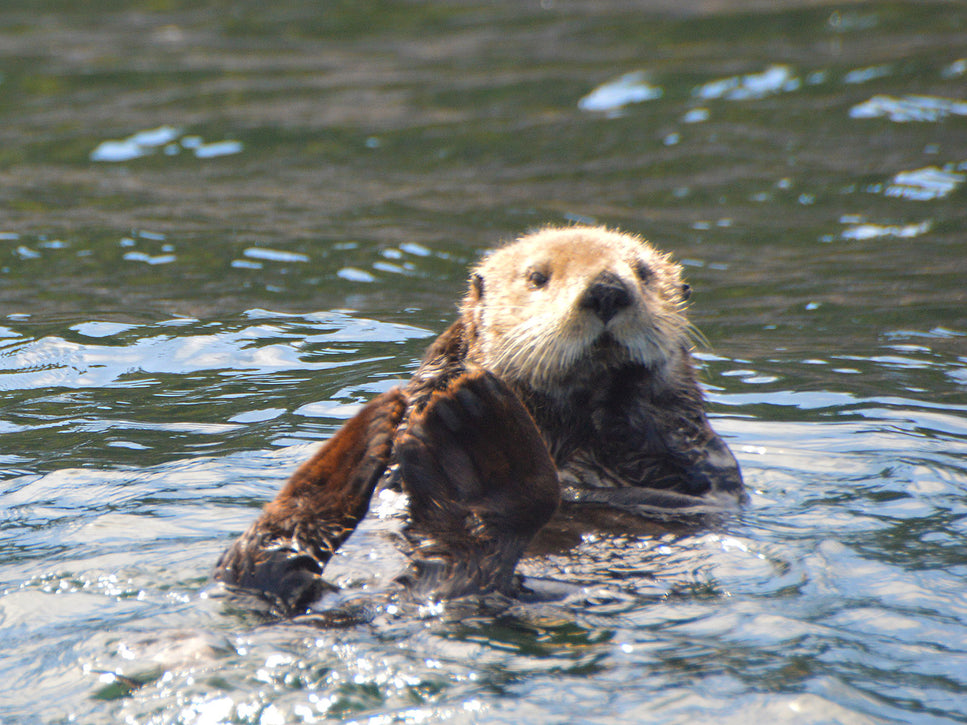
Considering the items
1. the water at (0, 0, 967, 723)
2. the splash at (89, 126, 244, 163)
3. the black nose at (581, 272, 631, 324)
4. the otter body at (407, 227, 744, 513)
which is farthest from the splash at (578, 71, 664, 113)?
the black nose at (581, 272, 631, 324)

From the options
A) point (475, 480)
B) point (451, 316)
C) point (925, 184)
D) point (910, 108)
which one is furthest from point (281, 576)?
point (910, 108)

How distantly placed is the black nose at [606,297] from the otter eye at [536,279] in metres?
0.37

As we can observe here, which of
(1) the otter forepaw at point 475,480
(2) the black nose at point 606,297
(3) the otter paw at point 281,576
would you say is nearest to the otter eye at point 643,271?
(2) the black nose at point 606,297

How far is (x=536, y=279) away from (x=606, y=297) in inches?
18.0

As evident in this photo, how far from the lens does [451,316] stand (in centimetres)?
652

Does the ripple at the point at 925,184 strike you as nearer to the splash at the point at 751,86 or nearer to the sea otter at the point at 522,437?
the splash at the point at 751,86

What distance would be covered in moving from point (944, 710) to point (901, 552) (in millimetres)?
938

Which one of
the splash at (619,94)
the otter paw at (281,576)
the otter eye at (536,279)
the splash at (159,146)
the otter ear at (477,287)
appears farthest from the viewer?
the splash at (619,94)

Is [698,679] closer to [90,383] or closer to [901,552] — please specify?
[901,552]

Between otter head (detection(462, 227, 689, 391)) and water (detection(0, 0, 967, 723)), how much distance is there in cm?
56

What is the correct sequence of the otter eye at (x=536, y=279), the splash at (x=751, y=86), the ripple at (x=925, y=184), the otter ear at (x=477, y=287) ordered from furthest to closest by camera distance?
the splash at (x=751, y=86), the ripple at (x=925, y=184), the otter ear at (x=477, y=287), the otter eye at (x=536, y=279)

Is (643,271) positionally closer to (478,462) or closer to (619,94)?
(478,462)

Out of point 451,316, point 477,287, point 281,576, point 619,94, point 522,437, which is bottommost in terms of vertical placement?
point 451,316

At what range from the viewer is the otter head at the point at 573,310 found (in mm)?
3158
